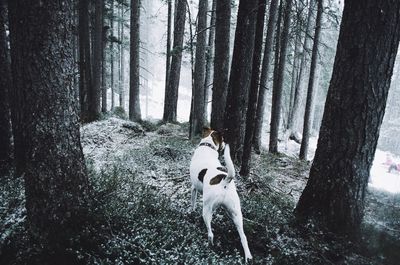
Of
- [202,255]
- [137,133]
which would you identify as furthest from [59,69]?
[137,133]

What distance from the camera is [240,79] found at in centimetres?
661

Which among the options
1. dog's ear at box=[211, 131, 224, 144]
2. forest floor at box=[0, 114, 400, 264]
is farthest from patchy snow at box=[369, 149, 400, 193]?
dog's ear at box=[211, 131, 224, 144]

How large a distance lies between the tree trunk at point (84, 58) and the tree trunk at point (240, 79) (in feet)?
26.4

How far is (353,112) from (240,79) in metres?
2.77

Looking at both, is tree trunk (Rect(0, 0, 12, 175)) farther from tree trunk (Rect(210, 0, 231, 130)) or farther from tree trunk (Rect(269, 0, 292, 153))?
tree trunk (Rect(269, 0, 292, 153))

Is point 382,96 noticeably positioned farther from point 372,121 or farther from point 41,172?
point 41,172

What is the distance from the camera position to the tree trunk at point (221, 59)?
29.4 feet

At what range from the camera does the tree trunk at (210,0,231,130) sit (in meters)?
8.96

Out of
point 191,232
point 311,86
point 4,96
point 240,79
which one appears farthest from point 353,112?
point 311,86

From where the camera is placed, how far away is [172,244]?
3.92 m

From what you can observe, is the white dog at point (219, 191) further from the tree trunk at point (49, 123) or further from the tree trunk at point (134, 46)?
the tree trunk at point (134, 46)

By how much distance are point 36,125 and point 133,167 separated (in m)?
3.91

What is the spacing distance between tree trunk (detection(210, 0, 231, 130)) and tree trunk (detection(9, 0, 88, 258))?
18.8 feet

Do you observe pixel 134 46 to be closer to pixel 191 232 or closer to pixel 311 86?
pixel 311 86
